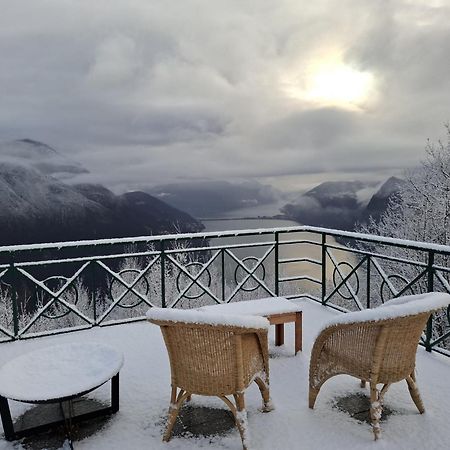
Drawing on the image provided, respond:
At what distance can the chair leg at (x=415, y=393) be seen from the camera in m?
2.65

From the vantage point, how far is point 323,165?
37.6ft

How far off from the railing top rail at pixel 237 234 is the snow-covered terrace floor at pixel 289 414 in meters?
0.98

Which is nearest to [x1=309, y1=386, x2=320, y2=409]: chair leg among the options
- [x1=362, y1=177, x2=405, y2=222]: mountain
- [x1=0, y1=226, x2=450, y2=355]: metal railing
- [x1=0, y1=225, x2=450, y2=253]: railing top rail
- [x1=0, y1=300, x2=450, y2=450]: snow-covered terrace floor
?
[x1=0, y1=300, x2=450, y2=450]: snow-covered terrace floor

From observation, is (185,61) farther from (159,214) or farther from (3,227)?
(3,227)

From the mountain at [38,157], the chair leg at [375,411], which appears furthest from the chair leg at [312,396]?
the mountain at [38,157]

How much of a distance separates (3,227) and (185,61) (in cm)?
2104

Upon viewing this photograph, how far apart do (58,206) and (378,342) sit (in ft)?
114

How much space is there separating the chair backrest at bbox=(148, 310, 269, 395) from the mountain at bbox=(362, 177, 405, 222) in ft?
52.0

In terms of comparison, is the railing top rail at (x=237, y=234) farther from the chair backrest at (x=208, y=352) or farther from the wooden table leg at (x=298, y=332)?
the chair backrest at (x=208, y=352)

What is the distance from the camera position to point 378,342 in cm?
236

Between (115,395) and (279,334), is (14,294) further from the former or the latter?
(279,334)

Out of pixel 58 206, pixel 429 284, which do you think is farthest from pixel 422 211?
pixel 58 206

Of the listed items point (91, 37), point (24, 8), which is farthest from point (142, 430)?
point (91, 37)

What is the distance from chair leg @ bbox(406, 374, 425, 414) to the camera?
2.65m
